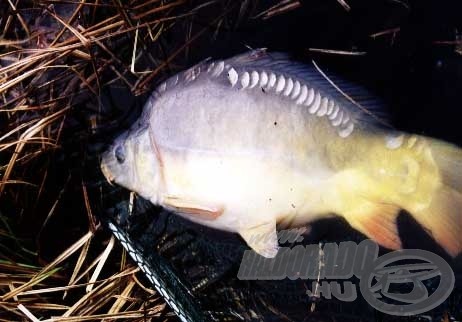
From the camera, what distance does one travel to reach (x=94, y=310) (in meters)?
1.59

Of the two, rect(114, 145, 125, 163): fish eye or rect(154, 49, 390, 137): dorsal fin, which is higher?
rect(154, 49, 390, 137): dorsal fin

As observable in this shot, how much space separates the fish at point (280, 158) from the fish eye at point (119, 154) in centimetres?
4

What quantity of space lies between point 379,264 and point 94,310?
79 cm

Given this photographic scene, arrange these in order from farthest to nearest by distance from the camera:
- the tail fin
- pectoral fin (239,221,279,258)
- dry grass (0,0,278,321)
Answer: dry grass (0,0,278,321) → pectoral fin (239,221,279,258) → the tail fin

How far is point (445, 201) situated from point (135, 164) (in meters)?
0.63

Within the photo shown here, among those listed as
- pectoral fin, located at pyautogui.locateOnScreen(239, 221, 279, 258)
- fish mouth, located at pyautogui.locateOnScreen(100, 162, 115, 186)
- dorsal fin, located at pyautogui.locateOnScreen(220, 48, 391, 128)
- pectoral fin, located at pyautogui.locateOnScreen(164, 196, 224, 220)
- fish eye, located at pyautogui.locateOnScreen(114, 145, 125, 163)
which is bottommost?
pectoral fin, located at pyautogui.locateOnScreen(239, 221, 279, 258)

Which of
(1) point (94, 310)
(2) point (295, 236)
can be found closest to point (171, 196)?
(2) point (295, 236)

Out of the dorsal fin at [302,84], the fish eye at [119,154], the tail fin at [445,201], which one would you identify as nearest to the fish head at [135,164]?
the fish eye at [119,154]

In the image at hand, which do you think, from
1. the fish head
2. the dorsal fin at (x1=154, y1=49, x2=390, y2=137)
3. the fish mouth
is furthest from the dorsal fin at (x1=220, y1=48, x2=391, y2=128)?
the fish mouth

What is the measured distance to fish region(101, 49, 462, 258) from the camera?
1118 millimetres

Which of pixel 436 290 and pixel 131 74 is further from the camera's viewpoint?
pixel 131 74

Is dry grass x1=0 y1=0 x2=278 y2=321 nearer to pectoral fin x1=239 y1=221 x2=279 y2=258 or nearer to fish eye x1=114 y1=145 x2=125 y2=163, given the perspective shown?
fish eye x1=114 y1=145 x2=125 y2=163

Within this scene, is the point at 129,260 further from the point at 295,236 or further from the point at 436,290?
the point at 436,290

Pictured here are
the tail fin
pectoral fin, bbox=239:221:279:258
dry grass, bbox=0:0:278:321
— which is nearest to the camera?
the tail fin
